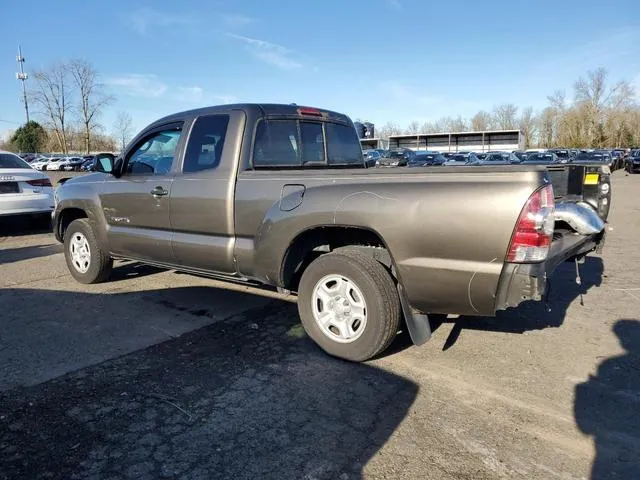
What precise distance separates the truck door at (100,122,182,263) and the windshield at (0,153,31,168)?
550 cm

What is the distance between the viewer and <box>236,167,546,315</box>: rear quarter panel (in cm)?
296

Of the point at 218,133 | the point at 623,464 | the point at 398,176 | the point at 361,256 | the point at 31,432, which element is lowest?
the point at 623,464

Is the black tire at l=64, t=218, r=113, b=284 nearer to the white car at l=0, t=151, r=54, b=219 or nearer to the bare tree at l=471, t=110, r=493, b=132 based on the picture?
the white car at l=0, t=151, r=54, b=219

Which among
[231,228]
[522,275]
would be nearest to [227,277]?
[231,228]

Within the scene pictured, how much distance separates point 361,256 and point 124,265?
182 inches

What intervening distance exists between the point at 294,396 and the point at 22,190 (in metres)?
8.29

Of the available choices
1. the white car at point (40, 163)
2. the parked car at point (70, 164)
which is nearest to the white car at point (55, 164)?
the parked car at point (70, 164)

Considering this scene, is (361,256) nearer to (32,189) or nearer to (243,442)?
(243,442)

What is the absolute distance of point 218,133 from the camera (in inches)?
176

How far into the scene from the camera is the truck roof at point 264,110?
14.5ft

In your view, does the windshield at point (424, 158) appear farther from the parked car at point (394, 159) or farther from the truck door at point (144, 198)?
the truck door at point (144, 198)

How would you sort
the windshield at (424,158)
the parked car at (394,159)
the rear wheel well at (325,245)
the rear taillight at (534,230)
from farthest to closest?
→ 1. the windshield at (424,158)
2. the parked car at (394,159)
3. the rear wheel well at (325,245)
4. the rear taillight at (534,230)

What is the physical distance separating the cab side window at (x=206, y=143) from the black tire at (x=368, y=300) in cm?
149

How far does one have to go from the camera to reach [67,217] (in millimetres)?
6383
